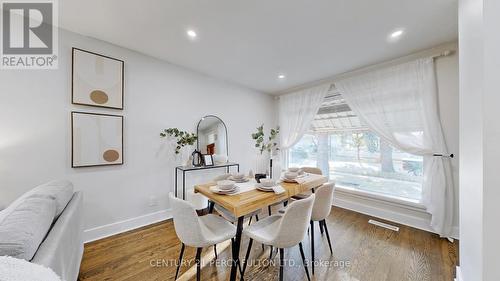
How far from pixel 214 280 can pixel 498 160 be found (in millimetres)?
1983

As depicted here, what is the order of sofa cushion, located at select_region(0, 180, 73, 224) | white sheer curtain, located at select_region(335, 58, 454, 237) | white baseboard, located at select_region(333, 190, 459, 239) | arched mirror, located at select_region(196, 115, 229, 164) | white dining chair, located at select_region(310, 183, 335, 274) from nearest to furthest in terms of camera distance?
sofa cushion, located at select_region(0, 180, 73, 224) < white dining chair, located at select_region(310, 183, 335, 274) < white sheer curtain, located at select_region(335, 58, 454, 237) < white baseboard, located at select_region(333, 190, 459, 239) < arched mirror, located at select_region(196, 115, 229, 164)

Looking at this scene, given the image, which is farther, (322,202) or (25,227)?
(322,202)

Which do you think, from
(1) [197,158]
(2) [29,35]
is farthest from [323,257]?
(2) [29,35]

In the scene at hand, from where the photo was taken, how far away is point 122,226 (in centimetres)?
224

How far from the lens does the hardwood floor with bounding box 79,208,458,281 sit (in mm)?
1566

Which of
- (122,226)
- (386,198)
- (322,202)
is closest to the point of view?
(322,202)

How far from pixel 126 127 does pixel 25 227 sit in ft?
5.66

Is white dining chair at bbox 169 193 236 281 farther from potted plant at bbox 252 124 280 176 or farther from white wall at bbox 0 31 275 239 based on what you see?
potted plant at bbox 252 124 280 176

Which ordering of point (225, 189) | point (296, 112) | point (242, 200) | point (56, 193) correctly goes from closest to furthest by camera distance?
1. point (56, 193)
2. point (242, 200)
3. point (225, 189)
4. point (296, 112)

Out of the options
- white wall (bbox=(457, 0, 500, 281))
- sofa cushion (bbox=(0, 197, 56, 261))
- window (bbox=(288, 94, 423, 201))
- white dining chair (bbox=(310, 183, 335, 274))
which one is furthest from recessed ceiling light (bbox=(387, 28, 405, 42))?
sofa cushion (bbox=(0, 197, 56, 261))

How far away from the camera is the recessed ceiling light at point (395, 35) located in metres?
1.89

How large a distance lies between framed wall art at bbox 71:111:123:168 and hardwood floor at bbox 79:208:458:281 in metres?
0.97

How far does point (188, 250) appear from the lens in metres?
1.91

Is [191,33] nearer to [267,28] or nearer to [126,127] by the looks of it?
[267,28]
